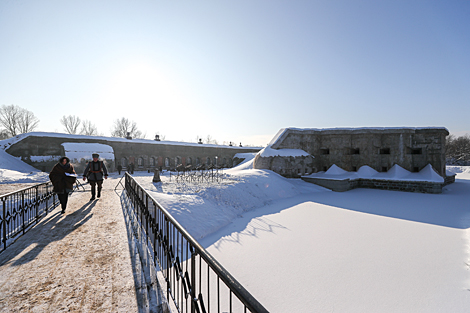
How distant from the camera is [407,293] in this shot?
11.7 ft

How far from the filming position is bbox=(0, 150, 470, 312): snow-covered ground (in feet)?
11.5

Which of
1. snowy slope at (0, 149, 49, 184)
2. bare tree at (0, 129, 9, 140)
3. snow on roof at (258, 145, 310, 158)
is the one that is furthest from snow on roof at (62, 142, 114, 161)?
bare tree at (0, 129, 9, 140)

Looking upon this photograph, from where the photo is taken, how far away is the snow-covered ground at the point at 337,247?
350 centimetres

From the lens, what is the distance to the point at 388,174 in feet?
46.8

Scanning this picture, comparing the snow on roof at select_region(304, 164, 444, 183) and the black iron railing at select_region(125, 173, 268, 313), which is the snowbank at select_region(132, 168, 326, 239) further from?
the black iron railing at select_region(125, 173, 268, 313)

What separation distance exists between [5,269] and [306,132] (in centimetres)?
1627

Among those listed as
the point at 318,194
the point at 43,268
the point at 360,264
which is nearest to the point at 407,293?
the point at 360,264

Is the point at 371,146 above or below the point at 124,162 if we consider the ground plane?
above

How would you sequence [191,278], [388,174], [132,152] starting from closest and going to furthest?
[191,278]
[388,174]
[132,152]

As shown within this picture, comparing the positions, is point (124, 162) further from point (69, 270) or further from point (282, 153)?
point (69, 270)

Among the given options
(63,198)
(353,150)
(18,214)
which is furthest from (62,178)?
(353,150)

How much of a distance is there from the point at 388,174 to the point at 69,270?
1707 centimetres

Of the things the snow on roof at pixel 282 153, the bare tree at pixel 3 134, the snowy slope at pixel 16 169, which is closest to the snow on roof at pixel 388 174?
the snow on roof at pixel 282 153

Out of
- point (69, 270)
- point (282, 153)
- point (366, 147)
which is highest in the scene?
point (366, 147)
